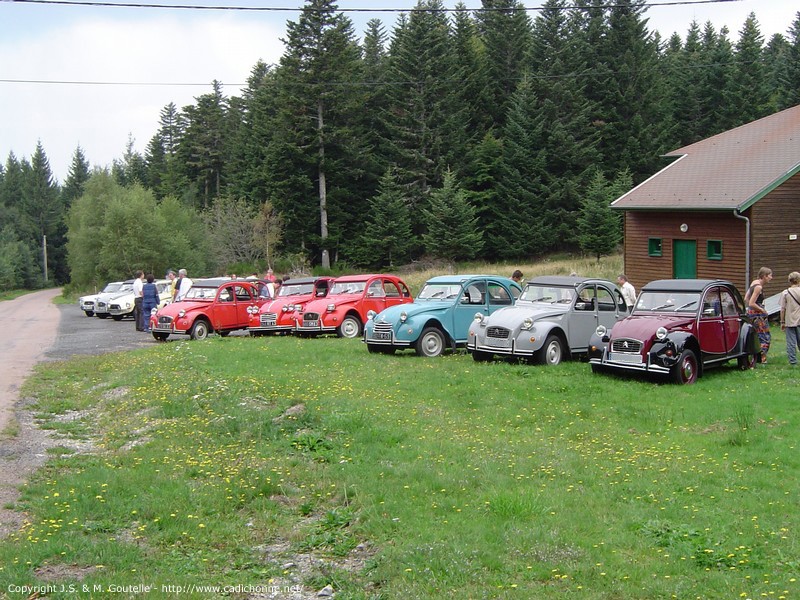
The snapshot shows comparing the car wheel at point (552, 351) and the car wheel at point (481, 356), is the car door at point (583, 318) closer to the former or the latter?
the car wheel at point (552, 351)

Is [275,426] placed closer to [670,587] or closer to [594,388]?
[594,388]

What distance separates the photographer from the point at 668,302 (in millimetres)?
15383

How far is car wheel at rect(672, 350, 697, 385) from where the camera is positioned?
14.0 meters

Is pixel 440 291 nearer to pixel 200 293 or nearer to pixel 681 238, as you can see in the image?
pixel 200 293

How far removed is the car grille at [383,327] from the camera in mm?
18484

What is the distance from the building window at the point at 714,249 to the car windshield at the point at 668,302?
14238 millimetres

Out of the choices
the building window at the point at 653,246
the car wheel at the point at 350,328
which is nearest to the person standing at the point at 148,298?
the car wheel at the point at 350,328

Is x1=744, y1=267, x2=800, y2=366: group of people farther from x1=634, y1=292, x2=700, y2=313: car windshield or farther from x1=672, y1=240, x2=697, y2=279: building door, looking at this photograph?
x1=672, y1=240, x2=697, y2=279: building door

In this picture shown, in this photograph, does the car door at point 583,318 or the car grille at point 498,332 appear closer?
the car grille at point 498,332

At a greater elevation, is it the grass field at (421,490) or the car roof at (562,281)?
the car roof at (562,281)

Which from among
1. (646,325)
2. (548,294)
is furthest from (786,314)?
(548,294)

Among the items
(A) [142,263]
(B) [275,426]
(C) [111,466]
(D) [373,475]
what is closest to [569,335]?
(B) [275,426]

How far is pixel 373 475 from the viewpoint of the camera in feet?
28.8

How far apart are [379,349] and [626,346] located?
20.8 ft
